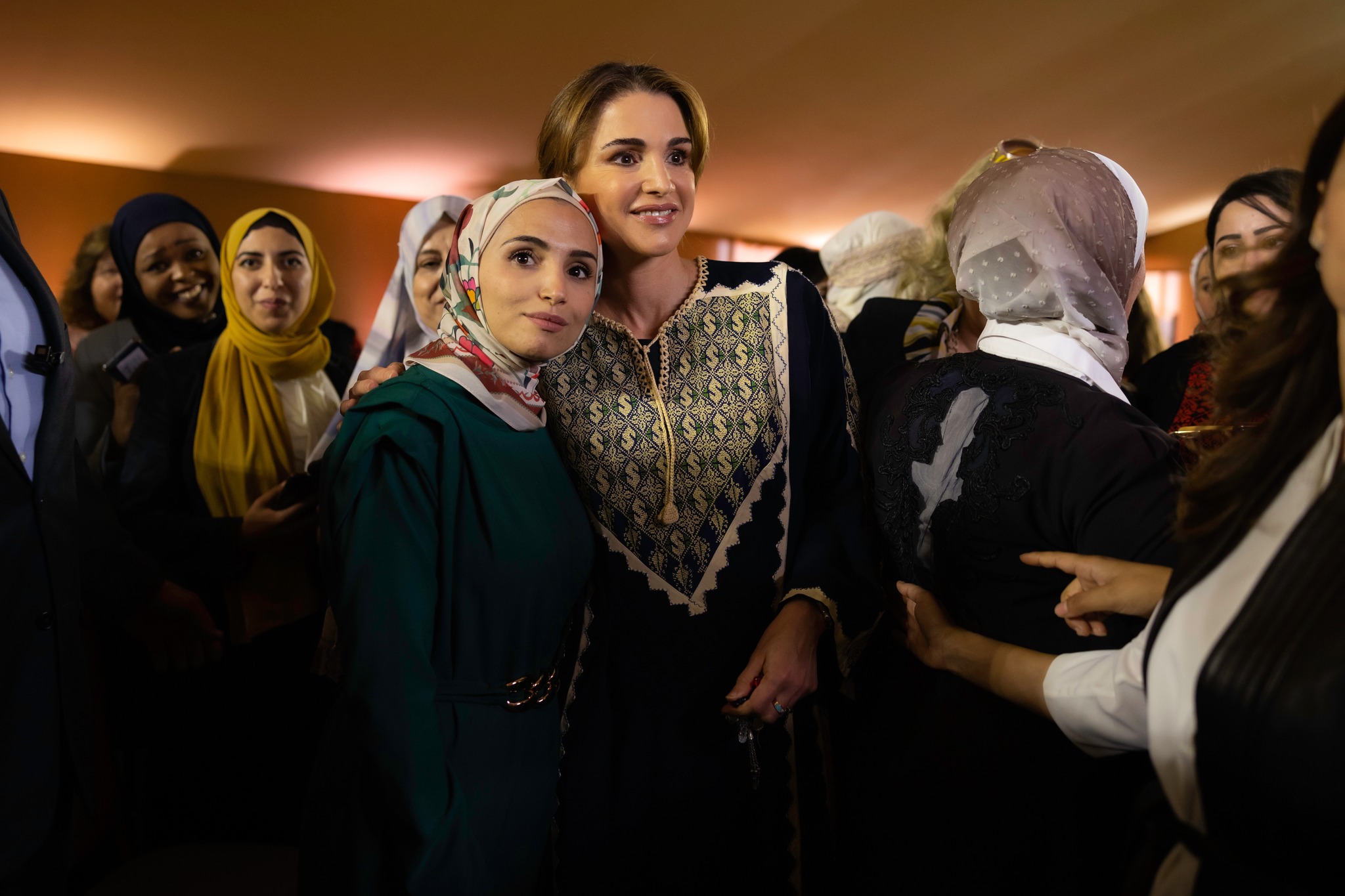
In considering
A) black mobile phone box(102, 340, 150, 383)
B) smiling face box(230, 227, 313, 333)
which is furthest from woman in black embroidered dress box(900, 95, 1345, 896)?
black mobile phone box(102, 340, 150, 383)

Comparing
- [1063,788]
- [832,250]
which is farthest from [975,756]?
[832,250]

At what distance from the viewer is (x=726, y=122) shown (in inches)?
237

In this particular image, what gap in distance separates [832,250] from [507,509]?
237cm

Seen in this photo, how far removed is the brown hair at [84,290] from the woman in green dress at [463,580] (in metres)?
2.89

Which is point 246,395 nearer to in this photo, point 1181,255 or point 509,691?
point 509,691

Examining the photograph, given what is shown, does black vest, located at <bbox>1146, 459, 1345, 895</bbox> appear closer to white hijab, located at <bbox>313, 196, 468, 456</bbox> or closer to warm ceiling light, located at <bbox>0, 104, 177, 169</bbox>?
white hijab, located at <bbox>313, 196, 468, 456</bbox>

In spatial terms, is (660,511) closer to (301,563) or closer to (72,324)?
(301,563)

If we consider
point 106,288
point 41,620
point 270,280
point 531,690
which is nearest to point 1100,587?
point 531,690

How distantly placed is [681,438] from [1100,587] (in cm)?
68

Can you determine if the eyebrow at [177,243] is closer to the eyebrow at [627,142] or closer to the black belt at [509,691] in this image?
the eyebrow at [627,142]

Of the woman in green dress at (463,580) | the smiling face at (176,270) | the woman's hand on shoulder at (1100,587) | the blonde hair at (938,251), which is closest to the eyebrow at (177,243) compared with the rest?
the smiling face at (176,270)

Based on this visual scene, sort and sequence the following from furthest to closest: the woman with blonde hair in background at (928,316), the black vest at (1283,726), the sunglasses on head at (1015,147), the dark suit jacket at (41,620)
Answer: the sunglasses on head at (1015,147) < the woman with blonde hair in background at (928,316) < the dark suit jacket at (41,620) < the black vest at (1283,726)

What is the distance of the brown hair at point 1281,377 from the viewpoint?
0.66 metres

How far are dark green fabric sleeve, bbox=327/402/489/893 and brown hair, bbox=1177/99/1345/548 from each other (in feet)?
2.78
